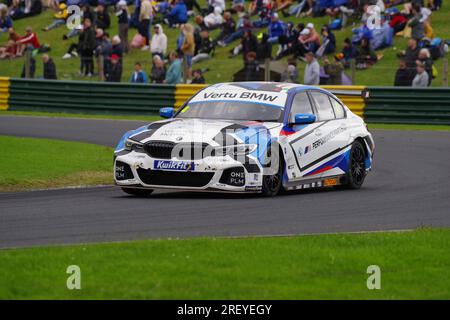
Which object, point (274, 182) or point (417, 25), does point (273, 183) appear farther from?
point (417, 25)

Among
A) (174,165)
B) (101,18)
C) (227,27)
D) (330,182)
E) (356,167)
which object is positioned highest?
(101,18)

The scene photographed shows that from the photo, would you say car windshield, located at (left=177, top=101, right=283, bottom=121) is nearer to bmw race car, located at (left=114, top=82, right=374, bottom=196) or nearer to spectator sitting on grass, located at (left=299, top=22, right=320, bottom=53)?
bmw race car, located at (left=114, top=82, right=374, bottom=196)

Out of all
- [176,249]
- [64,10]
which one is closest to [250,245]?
[176,249]

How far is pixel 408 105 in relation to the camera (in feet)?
86.8

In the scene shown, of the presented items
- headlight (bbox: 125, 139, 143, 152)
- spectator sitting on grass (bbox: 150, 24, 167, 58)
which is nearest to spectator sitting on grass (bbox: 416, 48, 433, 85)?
spectator sitting on grass (bbox: 150, 24, 167, 58)

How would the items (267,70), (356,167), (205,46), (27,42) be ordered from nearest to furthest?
1. (356,167)
2. (267,70)
3. (205,46)
4. (27,42)

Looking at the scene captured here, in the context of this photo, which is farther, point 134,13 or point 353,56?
point 134,13

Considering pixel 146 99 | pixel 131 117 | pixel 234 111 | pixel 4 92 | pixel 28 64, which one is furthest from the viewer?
pixel 28 64

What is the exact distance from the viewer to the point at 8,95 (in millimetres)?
30734

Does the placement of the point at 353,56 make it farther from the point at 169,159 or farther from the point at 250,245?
the point at 250,245

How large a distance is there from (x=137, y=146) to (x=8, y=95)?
1763 cm

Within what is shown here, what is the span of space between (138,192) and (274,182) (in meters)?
1.65

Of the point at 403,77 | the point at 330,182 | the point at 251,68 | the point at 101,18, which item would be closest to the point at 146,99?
the point at 251,68
